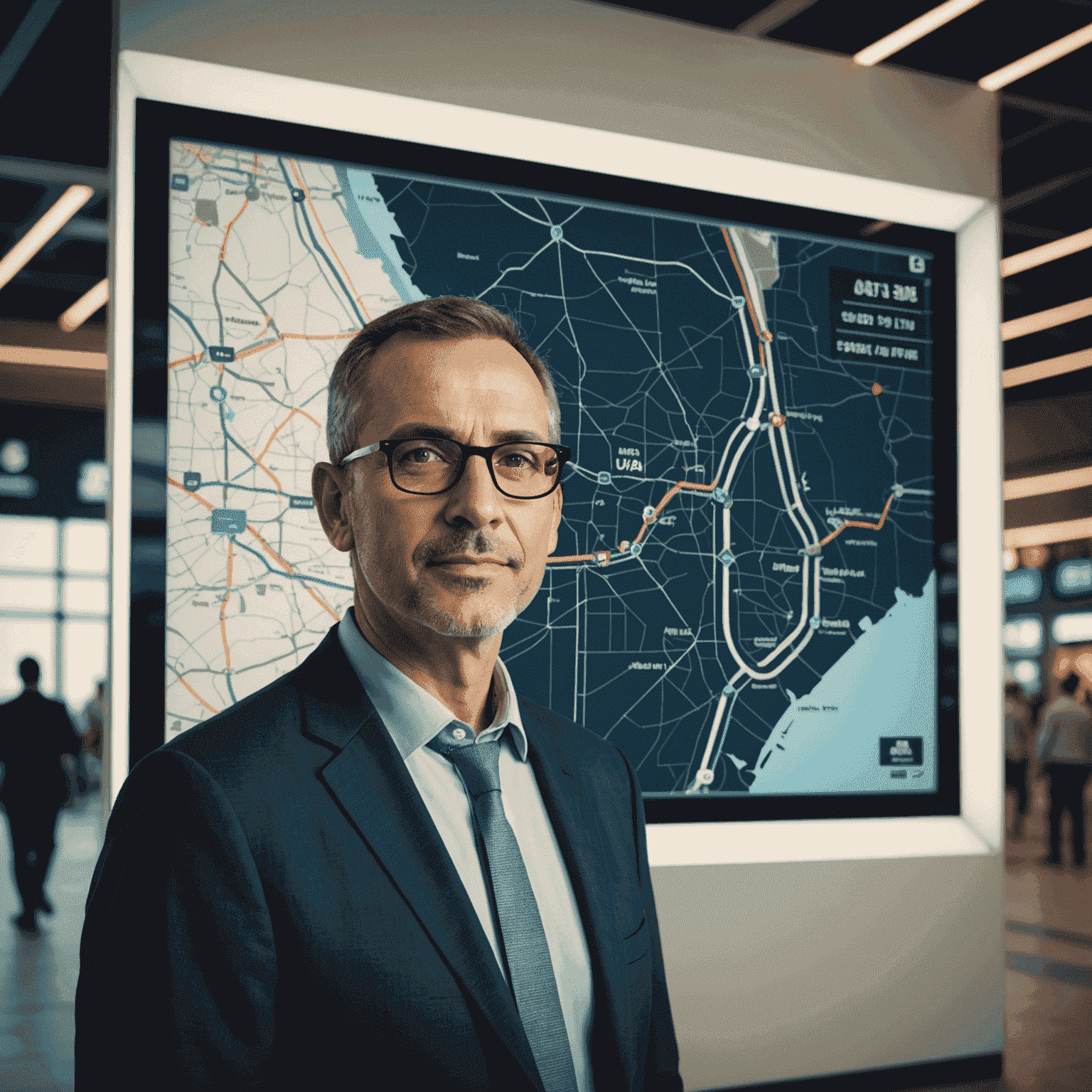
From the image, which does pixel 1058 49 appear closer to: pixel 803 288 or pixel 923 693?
pixel 803 288

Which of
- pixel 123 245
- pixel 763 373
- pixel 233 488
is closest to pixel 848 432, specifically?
pixel 763 373

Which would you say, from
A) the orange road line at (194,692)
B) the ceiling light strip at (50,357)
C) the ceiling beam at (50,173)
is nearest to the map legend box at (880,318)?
the orange road line at (194,692)

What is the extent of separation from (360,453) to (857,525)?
291 cm

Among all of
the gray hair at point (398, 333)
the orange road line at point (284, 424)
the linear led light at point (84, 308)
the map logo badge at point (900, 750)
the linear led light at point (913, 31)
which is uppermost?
the linear led light at point (84, 308)

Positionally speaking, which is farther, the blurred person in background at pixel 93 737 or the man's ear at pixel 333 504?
the blurred person in background at pixel 93 737

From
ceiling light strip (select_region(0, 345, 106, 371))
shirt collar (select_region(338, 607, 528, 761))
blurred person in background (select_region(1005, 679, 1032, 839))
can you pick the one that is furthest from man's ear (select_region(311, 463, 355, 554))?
ceiling light strip (select_region(0, 345, 106, 371))

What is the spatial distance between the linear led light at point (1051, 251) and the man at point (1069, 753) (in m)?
3.72

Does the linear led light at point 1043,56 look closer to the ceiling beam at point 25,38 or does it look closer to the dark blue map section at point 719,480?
the dark blue map section at point 719,480

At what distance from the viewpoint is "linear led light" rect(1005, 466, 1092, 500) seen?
13852mm

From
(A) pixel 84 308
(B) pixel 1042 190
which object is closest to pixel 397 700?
(B) pixel 1042 190

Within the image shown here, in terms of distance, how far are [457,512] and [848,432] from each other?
2920mm

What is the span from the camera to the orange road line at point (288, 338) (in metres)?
2.96

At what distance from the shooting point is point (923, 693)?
12.7 feet

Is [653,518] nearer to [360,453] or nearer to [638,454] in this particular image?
[638,454]
